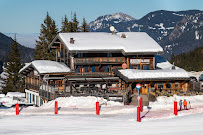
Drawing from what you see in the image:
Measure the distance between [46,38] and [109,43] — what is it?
112 ft

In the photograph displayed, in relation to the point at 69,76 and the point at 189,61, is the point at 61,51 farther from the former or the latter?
the point at 189,61

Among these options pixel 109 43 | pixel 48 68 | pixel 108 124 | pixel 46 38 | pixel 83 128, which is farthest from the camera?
pixel 46 38

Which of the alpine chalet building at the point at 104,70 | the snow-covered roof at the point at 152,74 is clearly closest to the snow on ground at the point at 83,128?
the alpine chalet building at the point at 104,70

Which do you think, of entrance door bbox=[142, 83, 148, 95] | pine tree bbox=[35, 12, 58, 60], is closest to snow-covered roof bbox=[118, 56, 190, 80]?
entrance door bbox=[142, 83, 148, 95]

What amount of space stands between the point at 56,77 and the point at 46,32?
3627 centimetres

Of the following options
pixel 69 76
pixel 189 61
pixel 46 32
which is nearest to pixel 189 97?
pixel 69 76

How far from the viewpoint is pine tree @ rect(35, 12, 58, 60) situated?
269 ft

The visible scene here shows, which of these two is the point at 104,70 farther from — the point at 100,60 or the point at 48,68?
the point at 48,68

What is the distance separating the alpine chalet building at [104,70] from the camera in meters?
46.2

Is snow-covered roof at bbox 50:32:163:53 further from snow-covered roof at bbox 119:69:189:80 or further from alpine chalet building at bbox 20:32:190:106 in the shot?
snow-covered roof at bbox 119:69:189:80

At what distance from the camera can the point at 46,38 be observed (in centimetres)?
8338

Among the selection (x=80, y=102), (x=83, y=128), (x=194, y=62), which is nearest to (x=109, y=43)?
(x=80, y=102)

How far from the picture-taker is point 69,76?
47562mm

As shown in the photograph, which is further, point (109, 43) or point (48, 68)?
point (109, 43)
